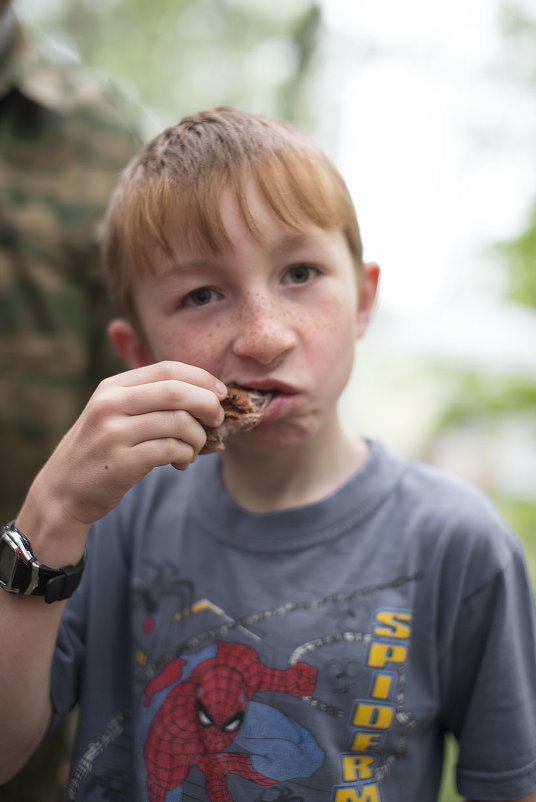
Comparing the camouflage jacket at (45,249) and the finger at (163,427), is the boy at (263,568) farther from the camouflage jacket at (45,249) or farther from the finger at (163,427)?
the camouflage jacket at (45,249)

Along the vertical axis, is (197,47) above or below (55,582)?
above

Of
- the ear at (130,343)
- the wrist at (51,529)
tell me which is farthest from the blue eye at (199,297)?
the wrist at (51,529)

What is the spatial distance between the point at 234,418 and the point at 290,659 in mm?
522

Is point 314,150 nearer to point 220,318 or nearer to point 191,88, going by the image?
point 220,318

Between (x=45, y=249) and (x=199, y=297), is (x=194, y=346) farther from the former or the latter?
(x=45, y=249)

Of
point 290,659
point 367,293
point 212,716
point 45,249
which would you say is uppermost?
point 45,249

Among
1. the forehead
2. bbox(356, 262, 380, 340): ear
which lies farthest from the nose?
bbox(356, 262, 380, 340): ear

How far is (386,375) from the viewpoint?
11.3 m

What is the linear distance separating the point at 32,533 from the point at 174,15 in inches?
413

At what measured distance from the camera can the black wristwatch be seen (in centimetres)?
131

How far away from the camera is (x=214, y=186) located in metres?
1.37

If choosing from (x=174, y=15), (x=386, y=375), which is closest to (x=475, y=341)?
(x=386, y=375)

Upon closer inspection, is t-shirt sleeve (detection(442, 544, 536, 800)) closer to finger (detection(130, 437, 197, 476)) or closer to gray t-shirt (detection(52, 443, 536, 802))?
gray t-shirt (detection(52, 443, 536, 802))

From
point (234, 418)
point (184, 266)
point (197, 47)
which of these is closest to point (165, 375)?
point (234, 418)
